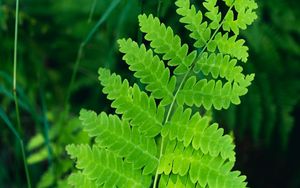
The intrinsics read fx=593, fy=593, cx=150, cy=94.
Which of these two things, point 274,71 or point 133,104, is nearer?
point 133,104

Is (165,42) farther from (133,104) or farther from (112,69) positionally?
(112,69)

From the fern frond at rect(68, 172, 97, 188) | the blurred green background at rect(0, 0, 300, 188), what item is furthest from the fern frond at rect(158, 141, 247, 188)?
the blurred green background at rect(0, 0, 300, 188)

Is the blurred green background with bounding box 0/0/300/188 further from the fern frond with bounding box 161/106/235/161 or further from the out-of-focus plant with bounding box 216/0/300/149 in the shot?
the fern frond with bounding box 161/106/235/161

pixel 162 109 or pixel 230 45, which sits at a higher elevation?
pixel 230 45

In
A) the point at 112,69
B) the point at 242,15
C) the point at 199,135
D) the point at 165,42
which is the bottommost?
the point at 199,135

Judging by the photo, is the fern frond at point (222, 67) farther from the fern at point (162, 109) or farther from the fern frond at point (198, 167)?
the fern frond at point (198, 167)

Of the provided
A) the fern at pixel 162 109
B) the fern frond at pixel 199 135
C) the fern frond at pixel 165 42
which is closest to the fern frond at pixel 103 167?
the fern at pixel 162 109

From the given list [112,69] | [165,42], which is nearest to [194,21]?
[165,42]
